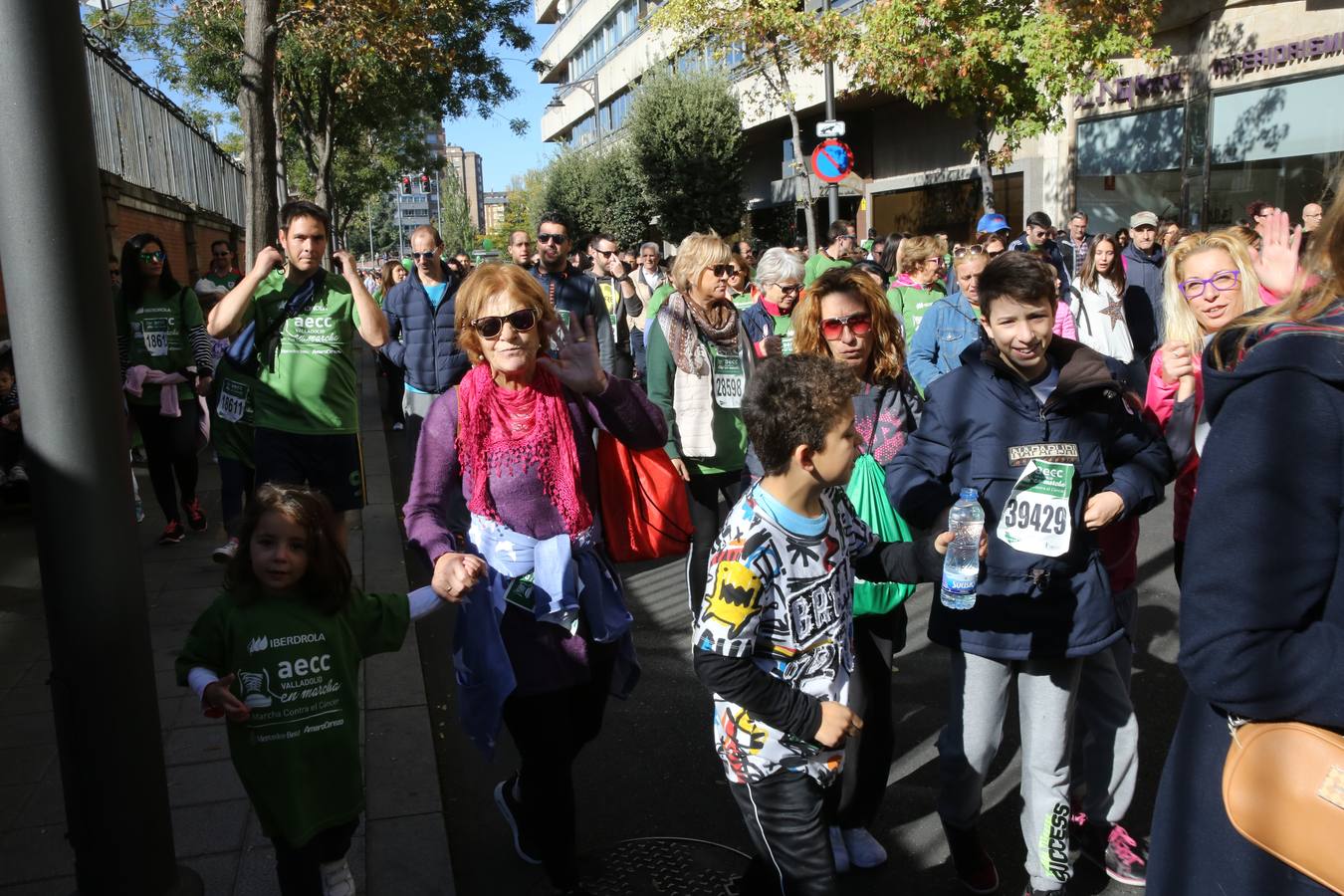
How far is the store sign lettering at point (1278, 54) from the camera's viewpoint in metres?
16.5

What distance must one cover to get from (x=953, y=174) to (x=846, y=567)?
26.4 meters

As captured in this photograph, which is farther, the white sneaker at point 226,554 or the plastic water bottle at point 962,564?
the white sneaker at point 226,554

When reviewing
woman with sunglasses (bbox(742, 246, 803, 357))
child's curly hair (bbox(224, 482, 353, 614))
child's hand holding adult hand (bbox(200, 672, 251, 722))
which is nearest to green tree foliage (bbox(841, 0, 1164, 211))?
woman with sunglasses (bbox(742, 246, 803, 357))

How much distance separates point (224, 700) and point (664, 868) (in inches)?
59.0

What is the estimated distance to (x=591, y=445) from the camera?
329 centimetres

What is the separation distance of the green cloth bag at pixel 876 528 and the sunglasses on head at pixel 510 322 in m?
1.06

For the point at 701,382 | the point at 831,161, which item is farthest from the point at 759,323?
the point at 831,161

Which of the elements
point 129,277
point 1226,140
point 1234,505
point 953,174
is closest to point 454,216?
point 953,174

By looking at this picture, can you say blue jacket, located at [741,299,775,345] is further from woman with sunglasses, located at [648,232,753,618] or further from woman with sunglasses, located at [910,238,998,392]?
woman with sunglasses, located at [910,238,998,392]

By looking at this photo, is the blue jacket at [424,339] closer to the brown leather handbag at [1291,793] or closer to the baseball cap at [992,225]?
the baseball cap at [992,225]

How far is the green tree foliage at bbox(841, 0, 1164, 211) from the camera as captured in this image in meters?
15.6

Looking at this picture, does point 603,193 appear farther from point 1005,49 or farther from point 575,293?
point 575,293

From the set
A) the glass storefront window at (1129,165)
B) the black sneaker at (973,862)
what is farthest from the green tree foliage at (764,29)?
the black sneaker at (973,862)

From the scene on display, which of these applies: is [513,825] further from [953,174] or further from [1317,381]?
[953,174]
